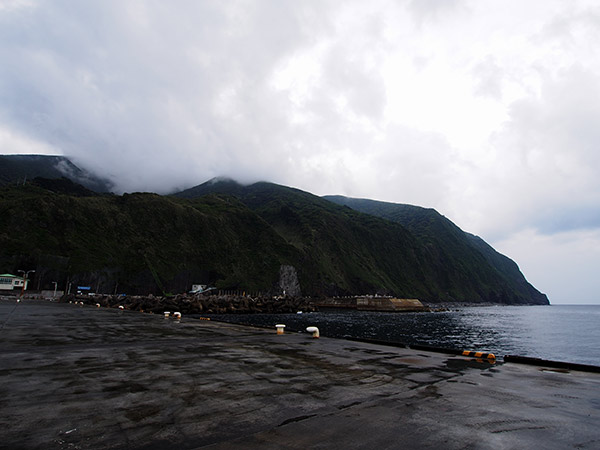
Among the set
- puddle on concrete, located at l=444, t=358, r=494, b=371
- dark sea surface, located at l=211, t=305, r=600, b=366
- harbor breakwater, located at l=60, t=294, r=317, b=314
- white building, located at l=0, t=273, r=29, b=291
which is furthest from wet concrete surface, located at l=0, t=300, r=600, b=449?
white building, located at l=0, t=273, r=29, b=291

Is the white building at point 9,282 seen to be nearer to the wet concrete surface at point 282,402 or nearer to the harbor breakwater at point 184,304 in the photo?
the harbor breakwater at point 184,304

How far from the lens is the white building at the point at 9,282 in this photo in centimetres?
8975

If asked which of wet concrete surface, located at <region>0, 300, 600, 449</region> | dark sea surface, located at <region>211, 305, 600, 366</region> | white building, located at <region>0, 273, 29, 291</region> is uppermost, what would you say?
wet concrete surface, located at <region>0, 300, 600, 449</region>

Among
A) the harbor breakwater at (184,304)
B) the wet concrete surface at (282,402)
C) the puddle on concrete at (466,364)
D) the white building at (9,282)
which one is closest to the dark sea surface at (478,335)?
the harbor breakwater at (184,304)

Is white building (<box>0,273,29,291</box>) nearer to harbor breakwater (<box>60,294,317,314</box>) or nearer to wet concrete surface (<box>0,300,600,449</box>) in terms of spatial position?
harbor breakwater (<box>60,294,317,314</box>)

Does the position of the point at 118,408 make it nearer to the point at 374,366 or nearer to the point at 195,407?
the point at 195,407

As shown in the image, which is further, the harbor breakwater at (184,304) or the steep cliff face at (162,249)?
the steep cliff face at (162,249)

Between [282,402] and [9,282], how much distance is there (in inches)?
4542

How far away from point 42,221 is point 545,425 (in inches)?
5513

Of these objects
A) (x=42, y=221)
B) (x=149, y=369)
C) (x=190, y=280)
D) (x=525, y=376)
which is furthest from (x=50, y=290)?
(x=525, y=376)

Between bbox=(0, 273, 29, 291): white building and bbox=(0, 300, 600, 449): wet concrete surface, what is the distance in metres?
104

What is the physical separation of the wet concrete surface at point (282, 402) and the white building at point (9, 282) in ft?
340

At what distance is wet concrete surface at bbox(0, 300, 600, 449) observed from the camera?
4.81 m

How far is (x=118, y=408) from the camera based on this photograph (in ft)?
19.6
